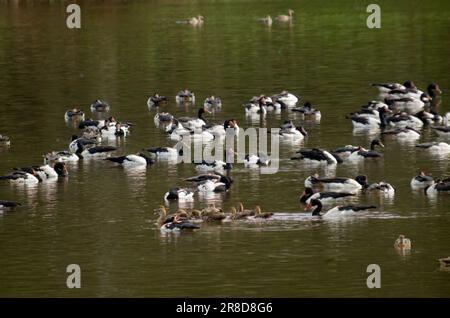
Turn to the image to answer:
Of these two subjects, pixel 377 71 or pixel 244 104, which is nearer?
pixel 244 104

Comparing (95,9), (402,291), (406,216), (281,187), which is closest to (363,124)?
(281,187)

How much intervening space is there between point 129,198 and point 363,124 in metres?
13.5

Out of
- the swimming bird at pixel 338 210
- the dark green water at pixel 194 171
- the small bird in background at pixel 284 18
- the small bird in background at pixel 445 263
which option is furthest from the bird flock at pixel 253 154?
Answer: the small bird in background at pixel 284 18

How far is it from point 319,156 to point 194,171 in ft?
11.4

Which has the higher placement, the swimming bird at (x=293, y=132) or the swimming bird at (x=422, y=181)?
the swimming bird at (x=293, y=132)

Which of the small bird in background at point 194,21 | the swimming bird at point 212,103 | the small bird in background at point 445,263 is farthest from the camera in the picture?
the small bird in background at point 194,21

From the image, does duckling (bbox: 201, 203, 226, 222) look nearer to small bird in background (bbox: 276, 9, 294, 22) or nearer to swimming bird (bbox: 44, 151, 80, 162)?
swimming bird (bbox: 44, 151, 80, 162)

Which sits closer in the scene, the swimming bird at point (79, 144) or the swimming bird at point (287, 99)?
the swimming bird at point (79, 144)

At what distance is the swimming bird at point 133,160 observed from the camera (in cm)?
3831

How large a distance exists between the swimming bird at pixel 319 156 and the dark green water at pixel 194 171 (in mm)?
390

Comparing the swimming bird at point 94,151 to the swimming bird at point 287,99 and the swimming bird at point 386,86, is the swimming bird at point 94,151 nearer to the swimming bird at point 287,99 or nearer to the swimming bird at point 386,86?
the swimming bird at point 287,99

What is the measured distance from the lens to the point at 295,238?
2836 centimetres

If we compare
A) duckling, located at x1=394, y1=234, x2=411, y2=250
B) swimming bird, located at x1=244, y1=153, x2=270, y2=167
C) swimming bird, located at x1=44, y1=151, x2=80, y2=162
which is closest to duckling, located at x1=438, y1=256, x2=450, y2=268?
duckling, located at x1=394, y1=234, x2=411, y2=250

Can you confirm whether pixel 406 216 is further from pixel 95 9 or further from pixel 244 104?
pixel 95 9
